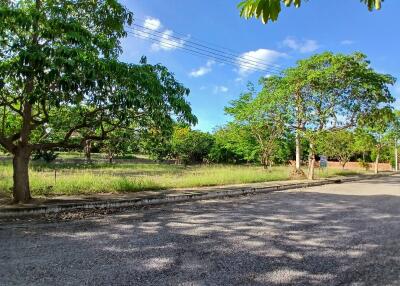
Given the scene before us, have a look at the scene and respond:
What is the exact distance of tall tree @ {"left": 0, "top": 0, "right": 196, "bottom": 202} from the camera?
26.0 feet

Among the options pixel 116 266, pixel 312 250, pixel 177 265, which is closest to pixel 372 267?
pixel 312 250

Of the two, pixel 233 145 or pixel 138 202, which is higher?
Result: pixel 233 145

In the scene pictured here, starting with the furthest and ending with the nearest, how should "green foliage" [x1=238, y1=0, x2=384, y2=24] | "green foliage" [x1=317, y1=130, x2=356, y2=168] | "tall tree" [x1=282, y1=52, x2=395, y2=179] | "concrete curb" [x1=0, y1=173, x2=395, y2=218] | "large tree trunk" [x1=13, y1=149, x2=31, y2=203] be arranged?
1. "green foliage" [x1=317, y1=130, x2=356, y2=168]
2. "tall tree" [x1=282, y1=52, x2=395, y2=179]
3. "large tree trunk" [x1=13, y1=149, x2=31, y2=203]
4. "concrete curb" [x1=0, y1=173, x2=395, y2=218]
5. "green foliage" [x1=238, y1=0, x2=384, y2=24]

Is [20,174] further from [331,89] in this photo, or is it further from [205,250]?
[331,89]

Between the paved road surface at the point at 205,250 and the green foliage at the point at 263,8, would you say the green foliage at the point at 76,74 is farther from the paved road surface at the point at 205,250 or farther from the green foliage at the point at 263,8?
the green foliage at the point at 263,8

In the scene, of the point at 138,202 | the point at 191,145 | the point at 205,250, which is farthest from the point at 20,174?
the point at 191,145

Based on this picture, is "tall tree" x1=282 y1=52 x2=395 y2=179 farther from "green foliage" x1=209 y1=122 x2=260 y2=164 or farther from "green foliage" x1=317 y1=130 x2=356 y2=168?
"green foliage" x1=317 y1=130 x2=356 y2=168

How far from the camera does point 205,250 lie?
6.45 meters

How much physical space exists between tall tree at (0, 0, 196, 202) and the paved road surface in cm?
260

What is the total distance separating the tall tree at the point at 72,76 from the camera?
791 centimetres

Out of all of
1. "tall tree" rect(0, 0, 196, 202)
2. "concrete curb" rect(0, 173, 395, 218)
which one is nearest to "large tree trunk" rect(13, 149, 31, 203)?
"tall tree" rect(0, 0, 196, 202)

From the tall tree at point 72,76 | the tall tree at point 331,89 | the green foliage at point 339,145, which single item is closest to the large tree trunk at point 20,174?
the tall tree at point 72,76

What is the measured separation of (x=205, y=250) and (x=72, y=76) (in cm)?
410

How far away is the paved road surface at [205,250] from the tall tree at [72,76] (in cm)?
260
